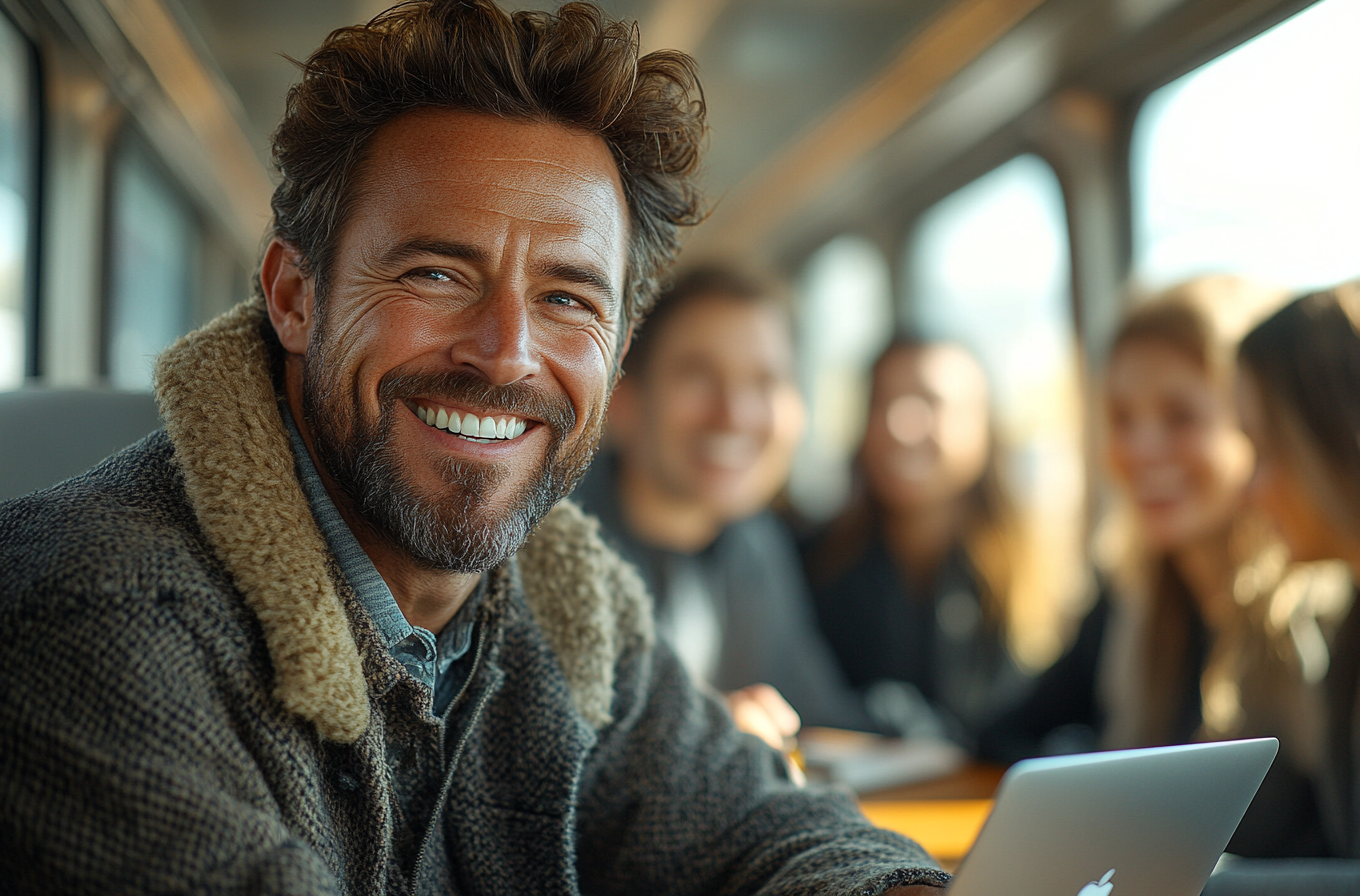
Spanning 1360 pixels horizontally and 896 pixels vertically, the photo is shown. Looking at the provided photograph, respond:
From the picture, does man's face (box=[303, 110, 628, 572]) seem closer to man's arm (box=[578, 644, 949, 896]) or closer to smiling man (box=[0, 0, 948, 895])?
smiling man (box=[0, 0, 948, 895])

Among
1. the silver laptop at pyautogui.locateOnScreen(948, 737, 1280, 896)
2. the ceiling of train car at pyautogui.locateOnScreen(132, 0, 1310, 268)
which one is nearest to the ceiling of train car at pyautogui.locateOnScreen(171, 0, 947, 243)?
the ceiling of train car at pyautogui.locateOnScreen(132, 0, 1310, 268)

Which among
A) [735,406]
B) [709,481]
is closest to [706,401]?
[735,406]

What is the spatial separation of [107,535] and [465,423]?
34cm

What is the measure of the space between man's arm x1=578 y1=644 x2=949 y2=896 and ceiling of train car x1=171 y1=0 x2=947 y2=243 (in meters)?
1.86

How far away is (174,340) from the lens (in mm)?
1011

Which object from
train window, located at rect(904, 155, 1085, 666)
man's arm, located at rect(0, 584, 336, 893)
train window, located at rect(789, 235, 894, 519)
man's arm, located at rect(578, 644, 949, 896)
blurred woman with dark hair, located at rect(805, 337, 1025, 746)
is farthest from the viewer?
train window, located at rect(789, 235, 894, 519)

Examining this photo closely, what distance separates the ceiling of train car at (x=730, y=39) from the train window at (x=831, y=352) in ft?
4.96

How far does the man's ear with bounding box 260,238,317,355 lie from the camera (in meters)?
1.11

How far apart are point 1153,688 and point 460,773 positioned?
1514 millimetres

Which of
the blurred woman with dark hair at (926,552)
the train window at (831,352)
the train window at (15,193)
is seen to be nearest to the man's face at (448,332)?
the train window at (15,193)

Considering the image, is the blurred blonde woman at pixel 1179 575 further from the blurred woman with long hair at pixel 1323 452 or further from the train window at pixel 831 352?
the train window at pixel 831 352

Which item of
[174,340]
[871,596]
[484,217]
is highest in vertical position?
[484,217]

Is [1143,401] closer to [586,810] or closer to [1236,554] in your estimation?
[1236,554]

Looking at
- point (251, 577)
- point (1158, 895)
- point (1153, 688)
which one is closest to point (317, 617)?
point (251, 577)
